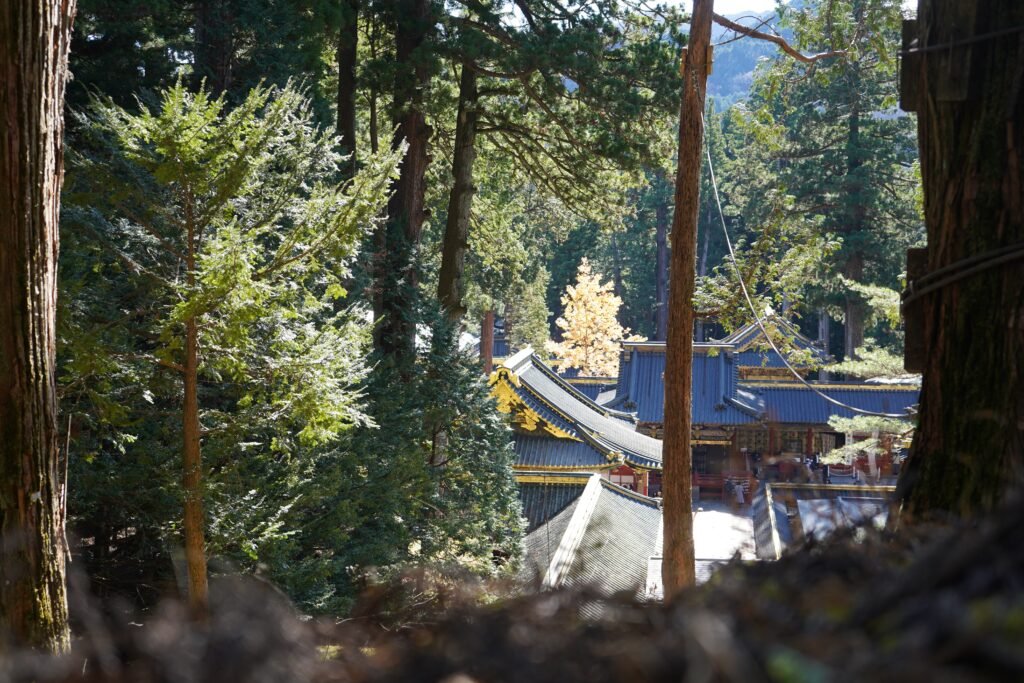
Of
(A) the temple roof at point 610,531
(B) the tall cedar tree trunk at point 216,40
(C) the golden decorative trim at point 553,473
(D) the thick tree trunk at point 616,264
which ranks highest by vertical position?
(D) the thick tree trunk at point 616,264

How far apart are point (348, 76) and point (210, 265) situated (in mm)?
6587

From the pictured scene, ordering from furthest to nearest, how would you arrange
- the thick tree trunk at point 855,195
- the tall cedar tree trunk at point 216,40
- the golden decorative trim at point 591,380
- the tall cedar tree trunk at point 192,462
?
the golden decorative trim at point 591,380 < the thick tree trunk at point 855,195 < the tall cedar tree trunk at point 216,40 < the tall cedar tree trunk at point 192,462

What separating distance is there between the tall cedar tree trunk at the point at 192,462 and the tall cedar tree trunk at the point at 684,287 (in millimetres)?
3844

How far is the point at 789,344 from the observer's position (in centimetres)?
852

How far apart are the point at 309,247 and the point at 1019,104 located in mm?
5153

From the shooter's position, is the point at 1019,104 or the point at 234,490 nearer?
the point at 1019,104

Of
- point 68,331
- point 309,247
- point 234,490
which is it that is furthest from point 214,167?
point 234,490

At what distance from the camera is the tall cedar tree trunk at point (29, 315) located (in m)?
3.66

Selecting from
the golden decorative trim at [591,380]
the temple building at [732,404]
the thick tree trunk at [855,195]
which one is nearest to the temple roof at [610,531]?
the temple building at [732,404]

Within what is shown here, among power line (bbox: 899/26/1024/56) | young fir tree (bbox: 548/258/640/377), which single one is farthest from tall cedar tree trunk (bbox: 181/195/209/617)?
young fir tree (bbox: 548/258/640/377)

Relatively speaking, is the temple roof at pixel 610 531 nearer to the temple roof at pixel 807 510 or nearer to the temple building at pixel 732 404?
the temple roof at pixel 807 510

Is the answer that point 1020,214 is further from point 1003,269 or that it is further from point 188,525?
point 188,525

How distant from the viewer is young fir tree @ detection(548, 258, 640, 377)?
115 ft

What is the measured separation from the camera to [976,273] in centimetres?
226
